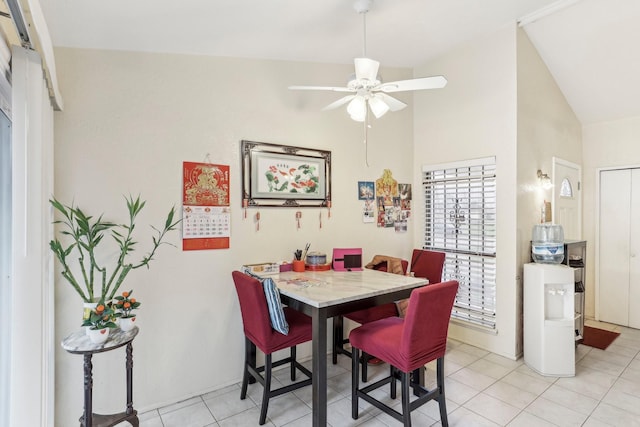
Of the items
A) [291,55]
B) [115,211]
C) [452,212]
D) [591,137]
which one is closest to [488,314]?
[452,212]

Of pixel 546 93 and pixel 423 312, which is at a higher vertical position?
pixel 546 93

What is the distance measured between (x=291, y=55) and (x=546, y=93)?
2.77 m

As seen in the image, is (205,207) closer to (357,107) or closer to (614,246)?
(357,107)

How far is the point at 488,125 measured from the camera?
Result: 325cm

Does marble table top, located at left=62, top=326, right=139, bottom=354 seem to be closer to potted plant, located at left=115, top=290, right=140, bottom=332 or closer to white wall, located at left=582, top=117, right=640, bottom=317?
potted plant, located at left=115, top=290, right=140, bottom=332

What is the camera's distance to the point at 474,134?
3371 millimetres

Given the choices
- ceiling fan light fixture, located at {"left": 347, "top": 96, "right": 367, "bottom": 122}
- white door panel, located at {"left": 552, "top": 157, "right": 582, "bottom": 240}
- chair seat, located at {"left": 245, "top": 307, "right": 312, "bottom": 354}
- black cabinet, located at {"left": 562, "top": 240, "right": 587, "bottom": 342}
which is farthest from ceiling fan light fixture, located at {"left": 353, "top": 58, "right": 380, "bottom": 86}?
white door panel, located at {"left": 552, "top": 157, "right": 582, "bottom": 240}

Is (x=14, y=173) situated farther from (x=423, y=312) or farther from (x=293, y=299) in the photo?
(x=423, y=312)

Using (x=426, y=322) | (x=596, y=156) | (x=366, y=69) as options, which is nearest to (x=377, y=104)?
(x=366, y=69)

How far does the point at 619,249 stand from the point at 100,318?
534cm

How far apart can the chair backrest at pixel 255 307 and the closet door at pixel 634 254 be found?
4.42 m

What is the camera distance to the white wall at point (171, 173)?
2.11 metres

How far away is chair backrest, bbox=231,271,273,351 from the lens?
2107mm

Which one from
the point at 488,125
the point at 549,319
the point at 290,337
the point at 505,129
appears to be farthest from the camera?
the point at 488,125
